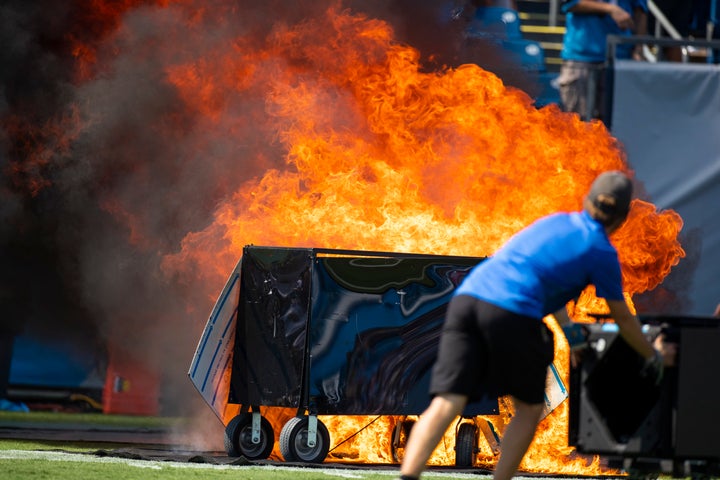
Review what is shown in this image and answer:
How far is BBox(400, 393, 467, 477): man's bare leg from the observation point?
5.82m

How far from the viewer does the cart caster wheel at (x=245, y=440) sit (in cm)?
938

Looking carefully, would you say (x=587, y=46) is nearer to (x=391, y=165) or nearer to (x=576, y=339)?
(x=391, y=165)

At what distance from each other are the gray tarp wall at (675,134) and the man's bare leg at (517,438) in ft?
23.2

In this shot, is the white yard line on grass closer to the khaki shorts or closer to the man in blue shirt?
the khaki shorts

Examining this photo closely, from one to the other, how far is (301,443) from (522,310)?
382cm

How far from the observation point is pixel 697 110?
1317cm

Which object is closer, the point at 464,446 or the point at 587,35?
the point at 464,446

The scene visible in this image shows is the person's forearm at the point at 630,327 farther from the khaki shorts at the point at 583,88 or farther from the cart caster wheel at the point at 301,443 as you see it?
the khaki shorts at the point at 583,88

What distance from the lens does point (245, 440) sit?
944 cm

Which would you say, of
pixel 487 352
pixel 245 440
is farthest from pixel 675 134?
pixel 487 352

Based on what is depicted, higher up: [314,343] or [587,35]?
[587,35]

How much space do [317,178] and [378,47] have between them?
7.39 ft

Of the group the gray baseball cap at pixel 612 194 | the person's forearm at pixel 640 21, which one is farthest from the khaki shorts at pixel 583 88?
the gray baseball cap at pixel 612 194

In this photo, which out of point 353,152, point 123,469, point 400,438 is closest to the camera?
point 123,469
